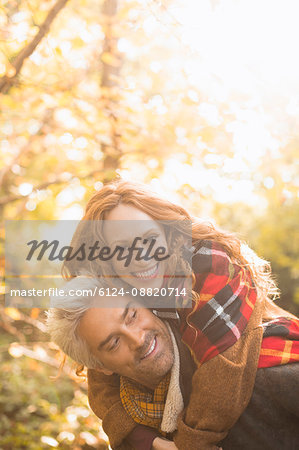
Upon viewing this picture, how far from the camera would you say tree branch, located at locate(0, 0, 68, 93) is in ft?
7.48

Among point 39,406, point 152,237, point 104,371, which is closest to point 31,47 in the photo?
point 152,237

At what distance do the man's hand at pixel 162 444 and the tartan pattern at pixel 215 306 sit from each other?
443 millimetres

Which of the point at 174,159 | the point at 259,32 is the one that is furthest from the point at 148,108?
the point at 259,32

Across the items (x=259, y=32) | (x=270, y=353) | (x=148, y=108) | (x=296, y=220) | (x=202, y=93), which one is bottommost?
(x=296, y=220)

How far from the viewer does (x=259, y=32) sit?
289cm

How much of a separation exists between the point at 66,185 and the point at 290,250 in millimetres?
6155

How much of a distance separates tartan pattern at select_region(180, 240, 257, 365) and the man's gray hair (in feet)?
1.48

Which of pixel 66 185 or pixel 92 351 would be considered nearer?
pixel 92 351

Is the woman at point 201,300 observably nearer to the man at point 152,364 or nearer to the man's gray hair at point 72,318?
the man at point 152,364

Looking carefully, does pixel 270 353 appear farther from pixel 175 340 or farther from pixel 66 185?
pixel 66 185

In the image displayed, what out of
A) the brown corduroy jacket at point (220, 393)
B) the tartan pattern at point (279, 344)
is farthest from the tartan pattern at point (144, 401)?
the tartan pattern at point (279, 344)

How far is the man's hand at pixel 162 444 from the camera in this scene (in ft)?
6.15

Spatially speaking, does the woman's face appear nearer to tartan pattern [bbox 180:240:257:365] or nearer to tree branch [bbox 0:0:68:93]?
tartan pattern [bbox 180:240:257:365]

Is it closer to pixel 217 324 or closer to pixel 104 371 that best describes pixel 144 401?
pixel 104 371
